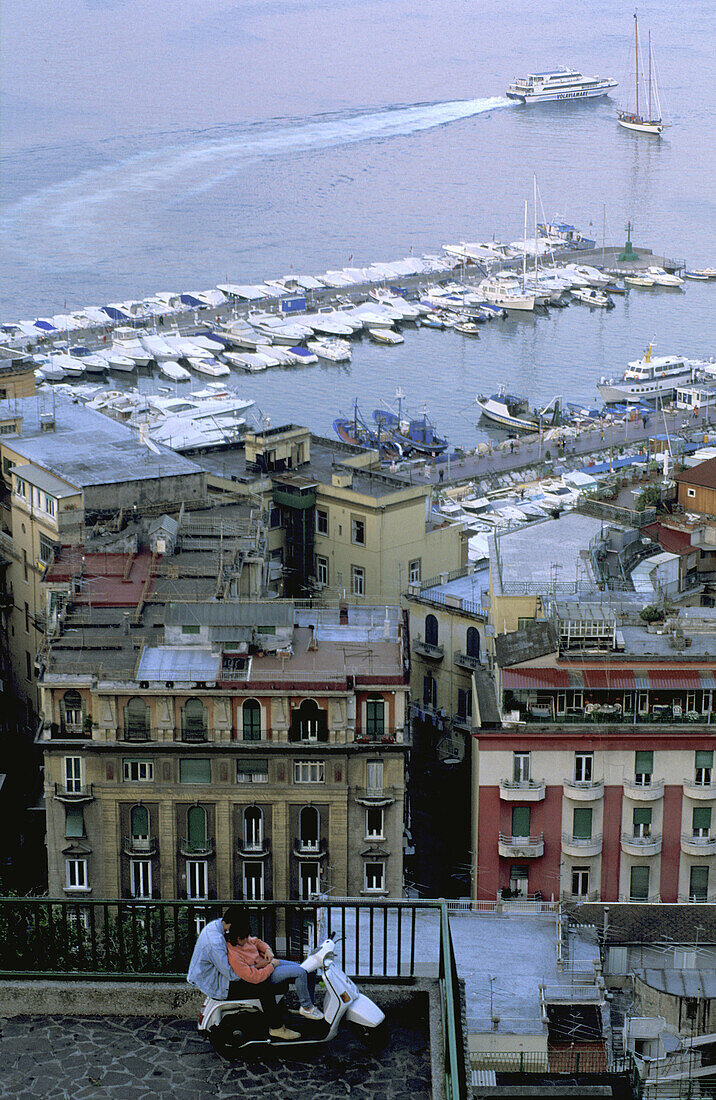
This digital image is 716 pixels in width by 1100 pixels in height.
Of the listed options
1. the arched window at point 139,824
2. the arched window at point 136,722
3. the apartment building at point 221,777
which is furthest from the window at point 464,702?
the arched window at point 136,722

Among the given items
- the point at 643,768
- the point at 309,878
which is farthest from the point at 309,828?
the point at 643,768

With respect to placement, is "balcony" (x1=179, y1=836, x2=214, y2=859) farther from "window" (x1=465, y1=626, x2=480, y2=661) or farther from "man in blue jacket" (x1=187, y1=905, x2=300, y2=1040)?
"man in blue jacket" (x1=187, y1=905, x2=300, y2=1040)

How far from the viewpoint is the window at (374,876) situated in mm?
22422

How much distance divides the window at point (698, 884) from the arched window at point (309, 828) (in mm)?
5186

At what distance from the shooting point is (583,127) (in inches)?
5881

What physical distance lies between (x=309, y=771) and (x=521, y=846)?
120 inches

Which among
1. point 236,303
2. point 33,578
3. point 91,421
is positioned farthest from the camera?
point 236,303

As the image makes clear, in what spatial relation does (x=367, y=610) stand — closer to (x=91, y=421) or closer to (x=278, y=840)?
(x=278, y=840)

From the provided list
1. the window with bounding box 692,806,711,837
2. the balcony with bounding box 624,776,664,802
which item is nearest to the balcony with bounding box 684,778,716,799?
the window with bounding box 692,806,711,837

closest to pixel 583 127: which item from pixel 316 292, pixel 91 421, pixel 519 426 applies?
pixel 316 292

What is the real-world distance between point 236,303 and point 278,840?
223 feet

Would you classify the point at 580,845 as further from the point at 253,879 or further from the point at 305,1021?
the point at 305,1021

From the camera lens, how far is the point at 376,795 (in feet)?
72.8

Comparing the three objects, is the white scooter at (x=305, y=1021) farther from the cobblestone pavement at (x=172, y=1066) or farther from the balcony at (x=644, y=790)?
the balcony at (x=644, y=790)
